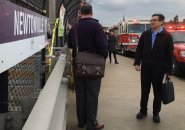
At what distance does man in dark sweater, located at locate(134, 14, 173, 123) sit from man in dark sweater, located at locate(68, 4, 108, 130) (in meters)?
1.20

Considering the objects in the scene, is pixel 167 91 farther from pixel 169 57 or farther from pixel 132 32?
pixel 132 32

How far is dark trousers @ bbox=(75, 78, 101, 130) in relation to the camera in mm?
6156

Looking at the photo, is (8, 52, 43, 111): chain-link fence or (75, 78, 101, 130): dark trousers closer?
(8, 52, 43, 111): chain-link fence

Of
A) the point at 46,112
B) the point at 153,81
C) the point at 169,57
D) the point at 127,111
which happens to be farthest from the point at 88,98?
the point at 46,112

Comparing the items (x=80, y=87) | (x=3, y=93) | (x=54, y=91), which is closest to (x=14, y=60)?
(x=54, y=91)

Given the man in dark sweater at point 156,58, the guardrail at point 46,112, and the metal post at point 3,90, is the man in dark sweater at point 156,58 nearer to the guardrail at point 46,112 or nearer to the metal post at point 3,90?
the guardrail at point 46,112

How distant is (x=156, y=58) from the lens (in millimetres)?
7016

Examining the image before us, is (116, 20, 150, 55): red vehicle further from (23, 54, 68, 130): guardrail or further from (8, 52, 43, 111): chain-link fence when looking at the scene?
(23, 54, 68, 130): guardrail

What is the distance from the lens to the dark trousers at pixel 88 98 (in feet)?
20.2

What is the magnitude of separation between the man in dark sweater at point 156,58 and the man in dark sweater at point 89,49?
3.93 ft

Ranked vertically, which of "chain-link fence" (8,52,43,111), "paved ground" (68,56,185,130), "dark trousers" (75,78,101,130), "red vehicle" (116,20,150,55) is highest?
"red vehicle" (116,20,150,55)

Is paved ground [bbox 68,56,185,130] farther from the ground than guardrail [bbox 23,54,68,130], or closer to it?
closer to it

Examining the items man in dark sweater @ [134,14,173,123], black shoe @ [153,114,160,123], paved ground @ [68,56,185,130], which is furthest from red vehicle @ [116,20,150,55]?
black shoe @ [153,114,160,123]

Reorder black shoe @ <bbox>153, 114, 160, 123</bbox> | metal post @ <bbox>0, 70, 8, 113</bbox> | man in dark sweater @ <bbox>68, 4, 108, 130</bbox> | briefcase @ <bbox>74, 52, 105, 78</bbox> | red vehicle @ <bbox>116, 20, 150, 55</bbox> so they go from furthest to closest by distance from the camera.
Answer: red vehicle @ <bbox>116, 20, 150, 55</bbox> → black shoe @ <bbox>153, 114, 160, 123</bbox> → man in dark sweater @ <bbox>68, 4, 108, 130</bbox> → briefcase @ <bbox>74, 52, 105, 78</bbox> → metal post @ <bbox>0, 70, 8, 113</bbox>
